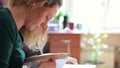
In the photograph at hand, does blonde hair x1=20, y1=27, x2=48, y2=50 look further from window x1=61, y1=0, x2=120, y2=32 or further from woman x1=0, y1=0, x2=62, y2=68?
window x1=61, y1=0, x2=120, y2=32

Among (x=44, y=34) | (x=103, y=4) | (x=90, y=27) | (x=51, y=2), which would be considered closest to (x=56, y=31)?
(x=90, y=27)

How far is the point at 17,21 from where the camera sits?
0.99 meters

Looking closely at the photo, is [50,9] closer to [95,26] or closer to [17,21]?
[17,21]

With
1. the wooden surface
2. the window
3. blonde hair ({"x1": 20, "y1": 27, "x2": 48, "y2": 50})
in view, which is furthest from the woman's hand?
the window

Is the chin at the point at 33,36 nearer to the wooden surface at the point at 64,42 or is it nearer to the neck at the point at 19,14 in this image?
the neck at the point at 19,14

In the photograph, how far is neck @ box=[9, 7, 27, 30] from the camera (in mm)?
993

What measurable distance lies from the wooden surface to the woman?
1.68m

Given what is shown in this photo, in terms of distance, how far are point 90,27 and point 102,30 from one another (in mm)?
191

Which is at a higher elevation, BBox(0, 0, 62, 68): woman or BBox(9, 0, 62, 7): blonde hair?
BBox(9, 0, 62, 7): blonde hair

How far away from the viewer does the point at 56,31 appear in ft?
9.77

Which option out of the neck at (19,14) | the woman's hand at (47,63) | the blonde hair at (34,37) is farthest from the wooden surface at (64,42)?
the neck at (19,14)

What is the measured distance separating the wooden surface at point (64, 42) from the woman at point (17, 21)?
5.52 feet

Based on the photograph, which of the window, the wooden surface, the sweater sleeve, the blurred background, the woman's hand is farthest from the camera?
the window

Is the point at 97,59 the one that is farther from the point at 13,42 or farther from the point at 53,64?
the point at 13,42
